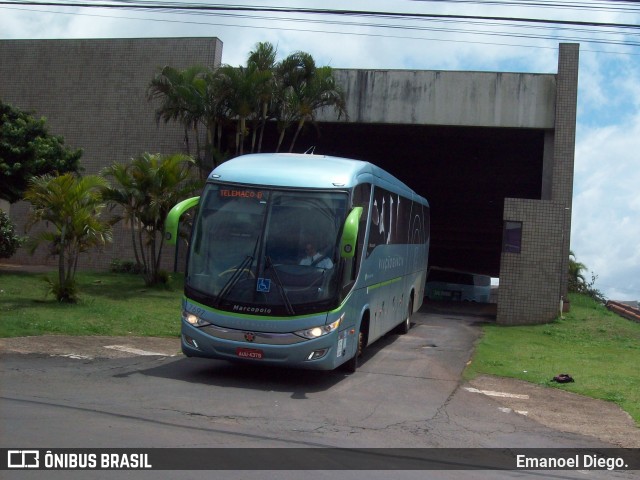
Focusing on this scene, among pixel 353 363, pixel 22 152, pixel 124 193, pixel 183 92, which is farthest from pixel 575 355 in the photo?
pixel 22 152

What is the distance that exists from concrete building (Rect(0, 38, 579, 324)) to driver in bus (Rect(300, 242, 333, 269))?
12409mm

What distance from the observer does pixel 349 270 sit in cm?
1170

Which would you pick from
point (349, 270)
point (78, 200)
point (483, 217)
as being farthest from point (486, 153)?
point (349, 270)

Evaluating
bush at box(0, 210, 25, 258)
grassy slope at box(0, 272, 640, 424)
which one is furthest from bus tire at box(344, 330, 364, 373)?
bush at box(0, 210, 25, 258)

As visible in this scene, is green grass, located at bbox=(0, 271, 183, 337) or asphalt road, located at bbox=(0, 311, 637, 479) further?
green grass, located at bbox=(0, 271, 183, 337)

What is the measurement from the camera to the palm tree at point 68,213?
1838 cm

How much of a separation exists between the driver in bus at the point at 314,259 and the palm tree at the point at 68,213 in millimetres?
9026

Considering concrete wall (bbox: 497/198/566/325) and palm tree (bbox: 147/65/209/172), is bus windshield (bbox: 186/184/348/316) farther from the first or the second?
palm tree (bbox: 147/65/209/172)

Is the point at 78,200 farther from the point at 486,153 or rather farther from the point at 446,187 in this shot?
the point at 446,187

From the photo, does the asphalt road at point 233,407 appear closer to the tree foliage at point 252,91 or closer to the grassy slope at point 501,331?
the grassy slope at point 501,331

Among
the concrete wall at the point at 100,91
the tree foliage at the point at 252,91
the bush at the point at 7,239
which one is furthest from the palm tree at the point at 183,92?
the bush at the point at 7,239

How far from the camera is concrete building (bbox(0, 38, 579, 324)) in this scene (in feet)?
74.5

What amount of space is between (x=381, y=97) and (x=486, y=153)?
6.83 m

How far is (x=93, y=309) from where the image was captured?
18609 millimetres
